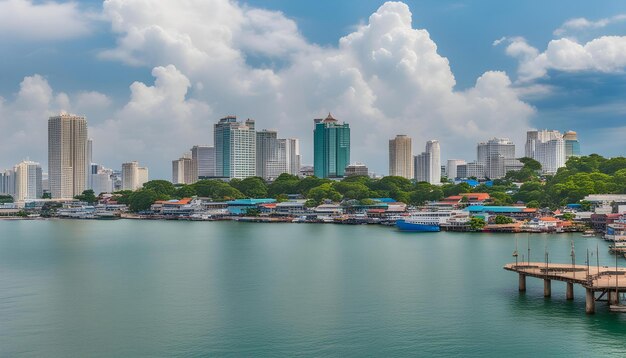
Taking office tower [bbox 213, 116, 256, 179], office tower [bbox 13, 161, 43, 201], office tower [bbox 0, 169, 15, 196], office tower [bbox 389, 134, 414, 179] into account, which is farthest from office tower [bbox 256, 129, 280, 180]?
office tower [bbox 0, 169, 15, 196]

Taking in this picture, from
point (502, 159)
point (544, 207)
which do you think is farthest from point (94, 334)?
point (502, 159)

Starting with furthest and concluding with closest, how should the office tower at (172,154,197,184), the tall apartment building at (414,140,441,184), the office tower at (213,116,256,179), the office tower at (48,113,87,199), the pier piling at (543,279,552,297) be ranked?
1. the office tower at (172,154,197,184)
2. the tall apartment building at (414,140,441,184)
3. the office tower at (213,116,256,179)
4. the office tower at (48,113,87,199)
5. the pier piling at (543,279,552,297)

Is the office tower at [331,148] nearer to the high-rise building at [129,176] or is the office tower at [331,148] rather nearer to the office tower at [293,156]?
the office tower at [293,156]

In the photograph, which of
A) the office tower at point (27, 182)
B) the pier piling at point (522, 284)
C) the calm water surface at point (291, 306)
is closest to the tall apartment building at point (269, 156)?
the office tower at point (27, 182)

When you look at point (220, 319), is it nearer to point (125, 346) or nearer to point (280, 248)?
point (125, 346)

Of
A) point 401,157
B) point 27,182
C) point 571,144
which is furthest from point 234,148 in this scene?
point 571,144

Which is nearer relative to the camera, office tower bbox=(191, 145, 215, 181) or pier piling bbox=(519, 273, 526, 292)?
pier piling bbox=(519, 273, 526, 292)

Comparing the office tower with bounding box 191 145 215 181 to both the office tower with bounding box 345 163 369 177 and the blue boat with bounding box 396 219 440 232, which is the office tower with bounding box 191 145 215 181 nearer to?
the office tower with bounding box 345 163 369 177
